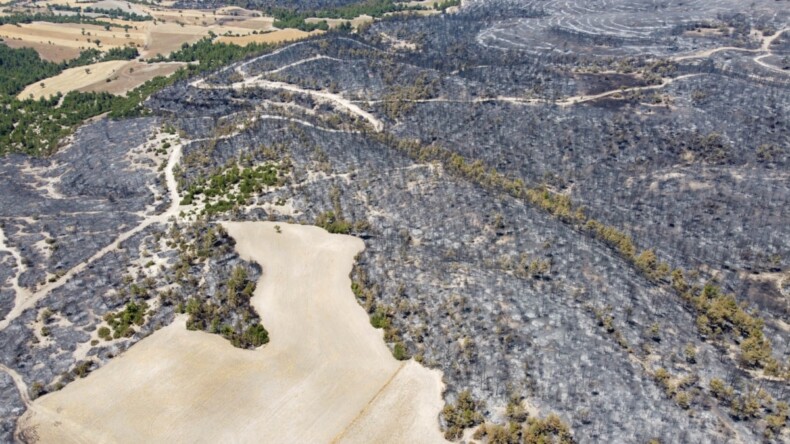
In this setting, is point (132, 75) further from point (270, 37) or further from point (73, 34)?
point (73, 34)

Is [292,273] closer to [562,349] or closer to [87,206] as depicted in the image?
[562,349]

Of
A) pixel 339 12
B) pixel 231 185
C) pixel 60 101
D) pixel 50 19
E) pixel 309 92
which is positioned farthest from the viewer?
pixel 50 19

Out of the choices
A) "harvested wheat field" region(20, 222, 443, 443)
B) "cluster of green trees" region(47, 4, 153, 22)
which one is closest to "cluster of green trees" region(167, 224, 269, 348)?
"harvested wheat field" region(20, 222, 443, 443)

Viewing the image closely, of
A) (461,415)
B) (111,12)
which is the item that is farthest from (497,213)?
(111,12)

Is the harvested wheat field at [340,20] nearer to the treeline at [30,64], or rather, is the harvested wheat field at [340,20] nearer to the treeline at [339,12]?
the treeline at [339,12]

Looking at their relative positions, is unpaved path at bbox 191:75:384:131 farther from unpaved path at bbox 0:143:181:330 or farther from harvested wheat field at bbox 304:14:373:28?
harvested wheat field at bbox 304:14:373:28

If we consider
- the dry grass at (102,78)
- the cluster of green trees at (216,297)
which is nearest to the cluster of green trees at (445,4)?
the dry grass at (102,78)
